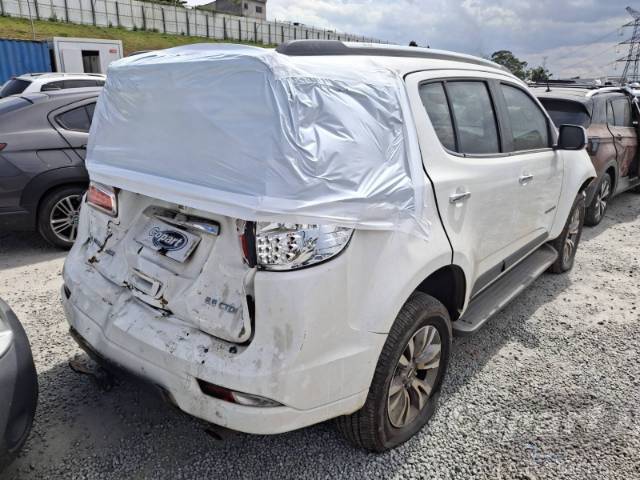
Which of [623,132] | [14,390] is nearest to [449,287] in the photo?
[14,390]

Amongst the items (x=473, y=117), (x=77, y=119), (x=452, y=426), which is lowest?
(x=452, y=426)

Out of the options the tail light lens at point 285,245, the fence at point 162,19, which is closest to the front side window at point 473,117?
the tail light lens at point 285,245

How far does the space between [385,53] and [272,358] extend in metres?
1.56

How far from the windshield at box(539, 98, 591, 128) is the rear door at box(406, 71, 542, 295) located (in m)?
3.36

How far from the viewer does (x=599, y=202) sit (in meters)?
6.63

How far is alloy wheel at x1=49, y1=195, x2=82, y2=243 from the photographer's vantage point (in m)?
5.03

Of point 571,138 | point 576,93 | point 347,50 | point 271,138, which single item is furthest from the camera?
point 576,93

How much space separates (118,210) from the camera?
7.81ft

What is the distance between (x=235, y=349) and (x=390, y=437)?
0.99m

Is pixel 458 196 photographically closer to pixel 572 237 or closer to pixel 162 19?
pixel 572 237

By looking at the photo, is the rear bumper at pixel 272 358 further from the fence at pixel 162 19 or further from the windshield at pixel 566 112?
the fence at pixel 162 19

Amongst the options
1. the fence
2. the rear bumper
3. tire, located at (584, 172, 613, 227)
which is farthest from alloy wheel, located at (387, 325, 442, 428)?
the fence

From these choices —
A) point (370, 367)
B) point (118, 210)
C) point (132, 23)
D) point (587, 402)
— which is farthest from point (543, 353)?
point (132, 23)

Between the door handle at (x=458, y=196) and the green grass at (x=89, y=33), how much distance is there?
3983 cm
